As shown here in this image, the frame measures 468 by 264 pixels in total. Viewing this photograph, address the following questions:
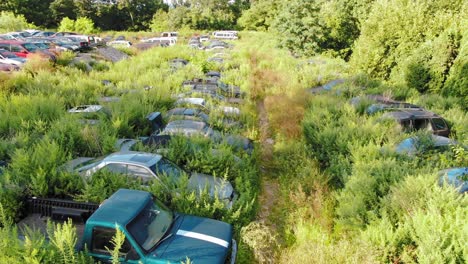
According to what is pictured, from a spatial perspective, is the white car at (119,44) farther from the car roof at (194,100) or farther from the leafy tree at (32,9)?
the leafy tree at (32,9)

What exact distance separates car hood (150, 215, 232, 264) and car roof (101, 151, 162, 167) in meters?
2.00

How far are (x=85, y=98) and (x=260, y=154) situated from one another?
8425 mm

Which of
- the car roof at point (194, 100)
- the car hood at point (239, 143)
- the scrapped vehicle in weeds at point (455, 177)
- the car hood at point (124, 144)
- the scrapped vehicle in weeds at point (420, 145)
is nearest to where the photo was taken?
the scrapped vehicle in weeds at point (455, 177)

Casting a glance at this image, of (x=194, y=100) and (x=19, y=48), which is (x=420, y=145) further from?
(x=19, y=48)

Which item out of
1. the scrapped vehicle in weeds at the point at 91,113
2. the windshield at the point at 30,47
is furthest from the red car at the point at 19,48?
the scrapped vehicle in weeds at the point at 91,113

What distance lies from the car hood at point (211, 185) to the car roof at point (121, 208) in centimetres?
164

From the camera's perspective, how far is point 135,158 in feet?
25.1

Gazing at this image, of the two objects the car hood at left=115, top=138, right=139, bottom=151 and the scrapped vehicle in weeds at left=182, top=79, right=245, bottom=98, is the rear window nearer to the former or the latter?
the scrapped vehicle in weeds at left=182, top=79, right=245, bottom=98

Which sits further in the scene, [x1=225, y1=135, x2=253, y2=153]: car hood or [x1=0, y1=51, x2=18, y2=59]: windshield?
[x1=0, y1=51, x2=18, y2=59]: windshield

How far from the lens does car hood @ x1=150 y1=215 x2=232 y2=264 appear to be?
4.99 metres

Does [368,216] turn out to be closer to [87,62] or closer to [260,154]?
[260,154]

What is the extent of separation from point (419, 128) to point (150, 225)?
1011 cm

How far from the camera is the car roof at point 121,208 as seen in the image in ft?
16.5

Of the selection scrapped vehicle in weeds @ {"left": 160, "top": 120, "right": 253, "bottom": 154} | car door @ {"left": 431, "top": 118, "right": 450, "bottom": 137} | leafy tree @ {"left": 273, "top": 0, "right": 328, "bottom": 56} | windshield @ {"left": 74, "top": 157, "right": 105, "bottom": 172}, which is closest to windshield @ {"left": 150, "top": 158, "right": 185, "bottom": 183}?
windshield @ {"left": 74, "top": 157, "right": 105, "bottom": 172}
